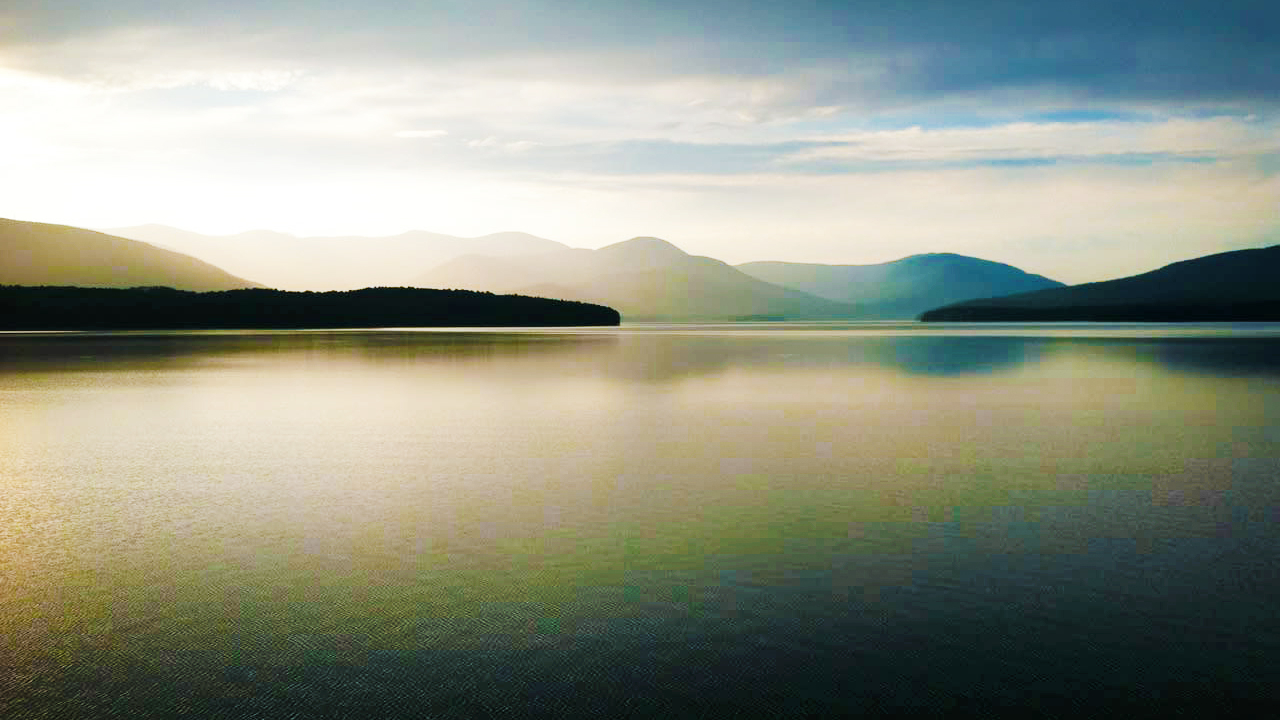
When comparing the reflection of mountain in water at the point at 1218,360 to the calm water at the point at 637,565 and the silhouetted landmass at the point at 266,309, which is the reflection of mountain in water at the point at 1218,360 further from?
the silhouetted landmass at the point at 266,309

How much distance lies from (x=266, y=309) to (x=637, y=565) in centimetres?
17102

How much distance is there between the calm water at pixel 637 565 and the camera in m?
6.49

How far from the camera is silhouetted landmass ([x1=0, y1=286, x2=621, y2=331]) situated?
147m

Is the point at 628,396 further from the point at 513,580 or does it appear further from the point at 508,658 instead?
the point at 508,658

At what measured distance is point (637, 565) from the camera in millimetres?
9445

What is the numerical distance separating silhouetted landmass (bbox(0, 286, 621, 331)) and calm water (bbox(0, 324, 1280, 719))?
13578 cm

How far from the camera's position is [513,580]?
350 inches

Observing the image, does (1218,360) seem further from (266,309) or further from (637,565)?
(266,309)

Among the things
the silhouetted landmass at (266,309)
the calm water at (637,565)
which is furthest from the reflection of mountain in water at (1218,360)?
the silhouetted landmass at (266,309)

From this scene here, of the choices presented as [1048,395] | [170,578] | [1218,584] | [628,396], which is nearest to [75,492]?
[170,578]

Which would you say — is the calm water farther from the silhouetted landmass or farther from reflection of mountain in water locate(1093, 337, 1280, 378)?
the silhouetted landmass

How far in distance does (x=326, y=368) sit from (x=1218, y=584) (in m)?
38.6

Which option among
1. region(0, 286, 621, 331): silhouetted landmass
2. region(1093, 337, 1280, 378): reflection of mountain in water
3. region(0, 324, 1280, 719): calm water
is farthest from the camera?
region(0, 286, 621, 331): silhouetted landmass

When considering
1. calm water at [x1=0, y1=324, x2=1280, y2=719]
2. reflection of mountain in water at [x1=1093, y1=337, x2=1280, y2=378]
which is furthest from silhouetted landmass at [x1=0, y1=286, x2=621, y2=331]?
calm water at [x1=0, y1=324, x2=1280, y2=719]
